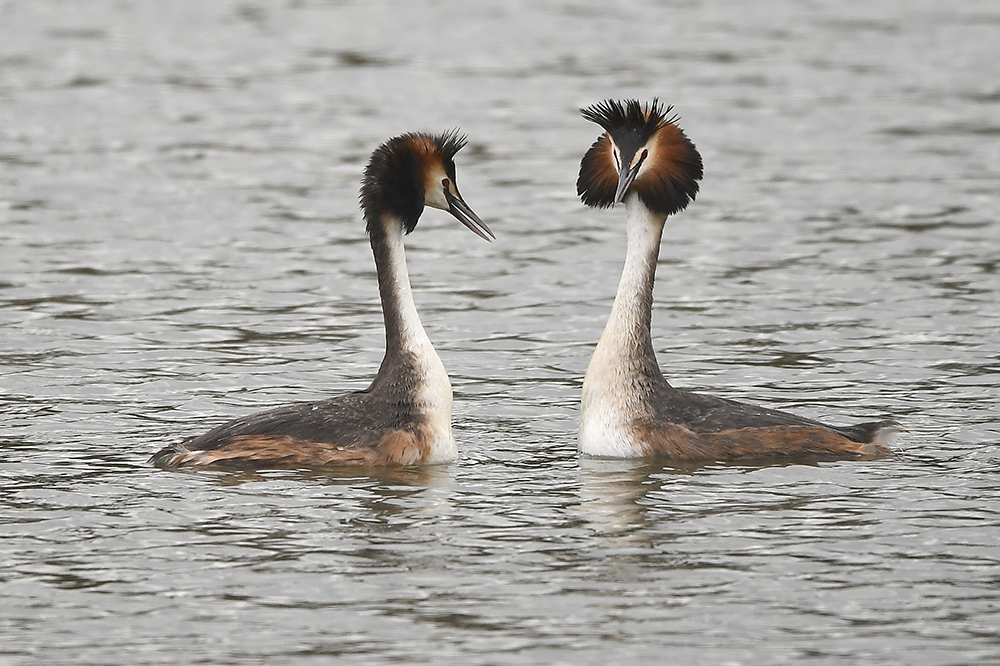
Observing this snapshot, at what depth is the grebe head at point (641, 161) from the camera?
37.5ft

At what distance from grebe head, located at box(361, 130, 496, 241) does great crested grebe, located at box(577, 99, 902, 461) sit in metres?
A: 0.80

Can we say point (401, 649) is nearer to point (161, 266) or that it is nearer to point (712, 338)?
point (712, 338)

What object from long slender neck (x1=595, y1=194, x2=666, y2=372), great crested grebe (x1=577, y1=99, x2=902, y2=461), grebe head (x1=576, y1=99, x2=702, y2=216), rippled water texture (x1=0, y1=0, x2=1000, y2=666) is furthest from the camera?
long slender neck (x1=595, y1=194, x2=666, y2=372)

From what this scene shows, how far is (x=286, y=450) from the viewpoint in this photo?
35.3 ft

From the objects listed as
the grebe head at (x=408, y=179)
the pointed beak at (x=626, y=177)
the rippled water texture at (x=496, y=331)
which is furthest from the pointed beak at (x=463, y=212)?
the rippled water texture at (x=496, y=331)

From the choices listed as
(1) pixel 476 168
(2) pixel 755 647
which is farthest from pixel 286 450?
(1) pixel 476 168

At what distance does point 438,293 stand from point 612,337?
417cm

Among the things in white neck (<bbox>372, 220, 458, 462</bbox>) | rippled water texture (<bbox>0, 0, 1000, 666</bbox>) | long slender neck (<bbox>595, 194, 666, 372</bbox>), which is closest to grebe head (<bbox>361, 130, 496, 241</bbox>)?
white neck (<bbox>372, 220, 458, 462</bbox>)

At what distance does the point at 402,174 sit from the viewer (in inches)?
446

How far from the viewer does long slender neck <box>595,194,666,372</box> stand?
1158 cm

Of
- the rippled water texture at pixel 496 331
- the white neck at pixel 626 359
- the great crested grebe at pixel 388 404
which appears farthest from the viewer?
the white neck at pixel 626 359

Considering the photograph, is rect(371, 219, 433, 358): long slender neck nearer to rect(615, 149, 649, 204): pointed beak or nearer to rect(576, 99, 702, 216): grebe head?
rect(576, 99, 702, 216): grebe head

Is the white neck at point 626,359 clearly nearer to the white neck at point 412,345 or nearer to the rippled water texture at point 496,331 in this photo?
the rippled water texture at point 496,331

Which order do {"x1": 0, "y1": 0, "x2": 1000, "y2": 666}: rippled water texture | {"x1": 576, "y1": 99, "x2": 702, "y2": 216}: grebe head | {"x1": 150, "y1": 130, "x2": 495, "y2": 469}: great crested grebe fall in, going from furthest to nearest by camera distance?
1. {"x1": 576, "y1": 99, "x2": 702, "y2": 216}: grebe head
2. {"x1": 150, "y1": 130, "x2": 495, "y2": 469}: great crested grebe
3. {"x1": 0, "y1": 0, "x2": 1000, "y2": 666}: rippled water texture
